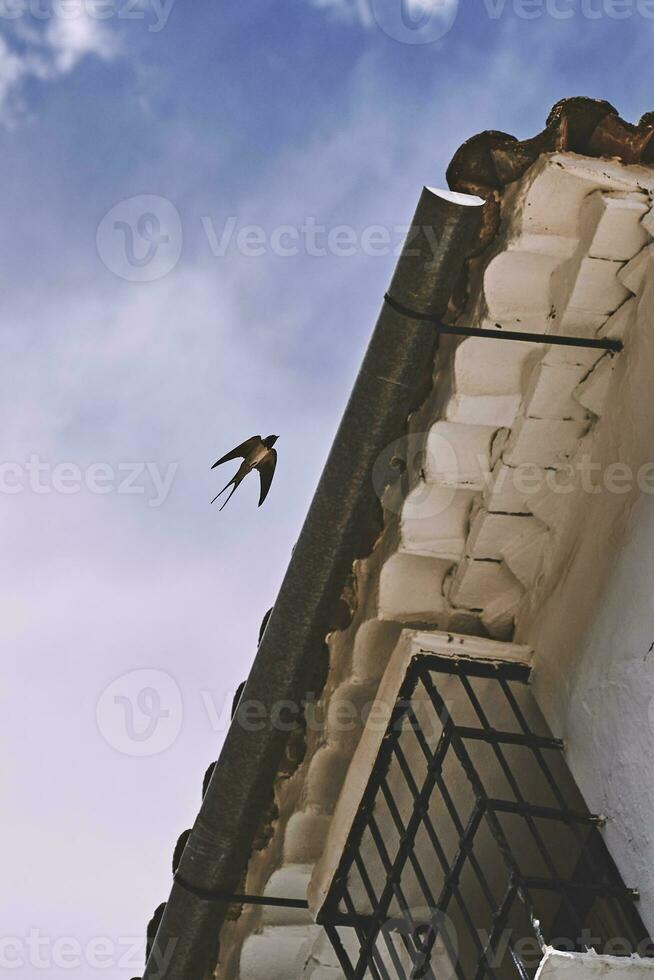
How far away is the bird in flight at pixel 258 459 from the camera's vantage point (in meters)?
4.69

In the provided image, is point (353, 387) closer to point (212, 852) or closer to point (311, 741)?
point (311, 741)

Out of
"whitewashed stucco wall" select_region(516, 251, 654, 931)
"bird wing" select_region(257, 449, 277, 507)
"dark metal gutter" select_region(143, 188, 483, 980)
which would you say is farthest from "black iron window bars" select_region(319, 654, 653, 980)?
"bird wing" select_region(257, 449, 277, 507)

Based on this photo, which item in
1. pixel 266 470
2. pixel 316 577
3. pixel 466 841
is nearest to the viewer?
pixel 466 841

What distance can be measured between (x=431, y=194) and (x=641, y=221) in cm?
68

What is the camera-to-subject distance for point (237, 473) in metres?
4.70

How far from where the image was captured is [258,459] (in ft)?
15.5

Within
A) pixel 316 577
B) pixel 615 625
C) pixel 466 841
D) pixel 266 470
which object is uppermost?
pixel 266 470

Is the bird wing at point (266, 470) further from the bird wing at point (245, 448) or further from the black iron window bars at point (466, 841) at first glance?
the black iron window bars at point (466, 841)

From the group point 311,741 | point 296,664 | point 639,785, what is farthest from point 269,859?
point 639,785

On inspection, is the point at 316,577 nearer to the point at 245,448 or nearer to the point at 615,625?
the point at 245,448

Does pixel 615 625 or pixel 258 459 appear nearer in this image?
pixel 615 625

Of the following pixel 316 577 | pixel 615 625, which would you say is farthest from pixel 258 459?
pixel 615 625

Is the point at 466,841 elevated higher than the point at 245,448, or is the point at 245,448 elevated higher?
the point at 245,448

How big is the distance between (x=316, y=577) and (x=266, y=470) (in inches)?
21.5
